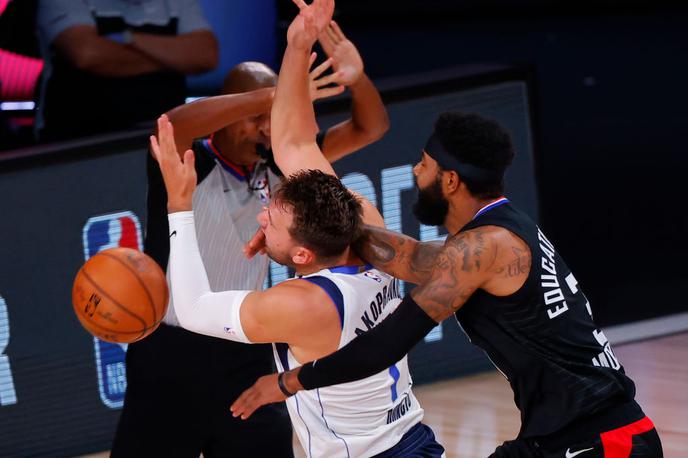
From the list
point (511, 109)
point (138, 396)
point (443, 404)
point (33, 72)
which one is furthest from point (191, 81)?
point (138, 396)

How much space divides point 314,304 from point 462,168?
687mm

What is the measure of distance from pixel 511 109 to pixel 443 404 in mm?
1727

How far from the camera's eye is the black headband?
4.02 m

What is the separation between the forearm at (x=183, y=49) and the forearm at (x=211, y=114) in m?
2.23

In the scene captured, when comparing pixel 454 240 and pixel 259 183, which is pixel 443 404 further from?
pixel 454 240

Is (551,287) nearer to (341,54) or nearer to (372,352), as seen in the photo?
(372,352)

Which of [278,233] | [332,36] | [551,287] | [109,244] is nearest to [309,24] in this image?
[332,36]

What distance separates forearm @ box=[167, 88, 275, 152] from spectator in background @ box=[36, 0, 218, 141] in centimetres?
211

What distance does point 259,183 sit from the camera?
4961 mm

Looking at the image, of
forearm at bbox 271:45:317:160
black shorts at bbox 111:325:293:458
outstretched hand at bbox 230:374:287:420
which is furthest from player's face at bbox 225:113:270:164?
outstretched hand at bbox 230:374:287:420

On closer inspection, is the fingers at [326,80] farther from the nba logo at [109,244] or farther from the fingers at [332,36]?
the nba logo at [109,244]

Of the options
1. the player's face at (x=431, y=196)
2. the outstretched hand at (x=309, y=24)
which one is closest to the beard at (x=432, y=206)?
the player's face at (x=431, y=196)

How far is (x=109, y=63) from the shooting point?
21.7 ft

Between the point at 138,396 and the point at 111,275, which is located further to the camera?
the point at 138,396
